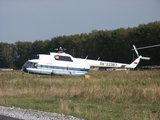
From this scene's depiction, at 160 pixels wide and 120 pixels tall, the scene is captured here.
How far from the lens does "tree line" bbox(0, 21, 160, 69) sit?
2302 inches

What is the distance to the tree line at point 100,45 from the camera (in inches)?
2302

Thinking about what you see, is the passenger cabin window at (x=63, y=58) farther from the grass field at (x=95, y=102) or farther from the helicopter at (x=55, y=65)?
the grass field at (x=95, y=102)

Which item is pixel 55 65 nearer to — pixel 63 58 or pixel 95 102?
pixel 63 58

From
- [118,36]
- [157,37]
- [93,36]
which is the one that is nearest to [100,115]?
[157,37]

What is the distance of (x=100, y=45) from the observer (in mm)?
74312

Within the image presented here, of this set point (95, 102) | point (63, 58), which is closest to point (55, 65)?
point (63, 58)

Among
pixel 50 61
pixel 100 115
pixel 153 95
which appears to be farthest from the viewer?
pixel 50 61

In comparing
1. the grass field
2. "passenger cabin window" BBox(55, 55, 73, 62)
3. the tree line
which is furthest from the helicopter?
the tree line

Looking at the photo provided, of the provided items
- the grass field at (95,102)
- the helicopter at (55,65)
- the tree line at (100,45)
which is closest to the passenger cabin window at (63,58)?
the helicopter at (55,65)

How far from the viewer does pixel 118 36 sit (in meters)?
67.9

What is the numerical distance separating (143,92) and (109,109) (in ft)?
12.2

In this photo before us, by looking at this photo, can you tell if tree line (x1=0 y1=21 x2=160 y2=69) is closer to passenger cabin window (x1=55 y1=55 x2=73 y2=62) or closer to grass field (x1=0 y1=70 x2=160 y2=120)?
passenger cabin window (x1=55 y1=55 x2=73 y2=62)

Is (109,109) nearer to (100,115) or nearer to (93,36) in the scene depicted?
(100,115)

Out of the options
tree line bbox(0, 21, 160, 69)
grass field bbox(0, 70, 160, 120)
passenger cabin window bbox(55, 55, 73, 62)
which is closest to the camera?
grass field bbox(0, 70, 160, 120)
